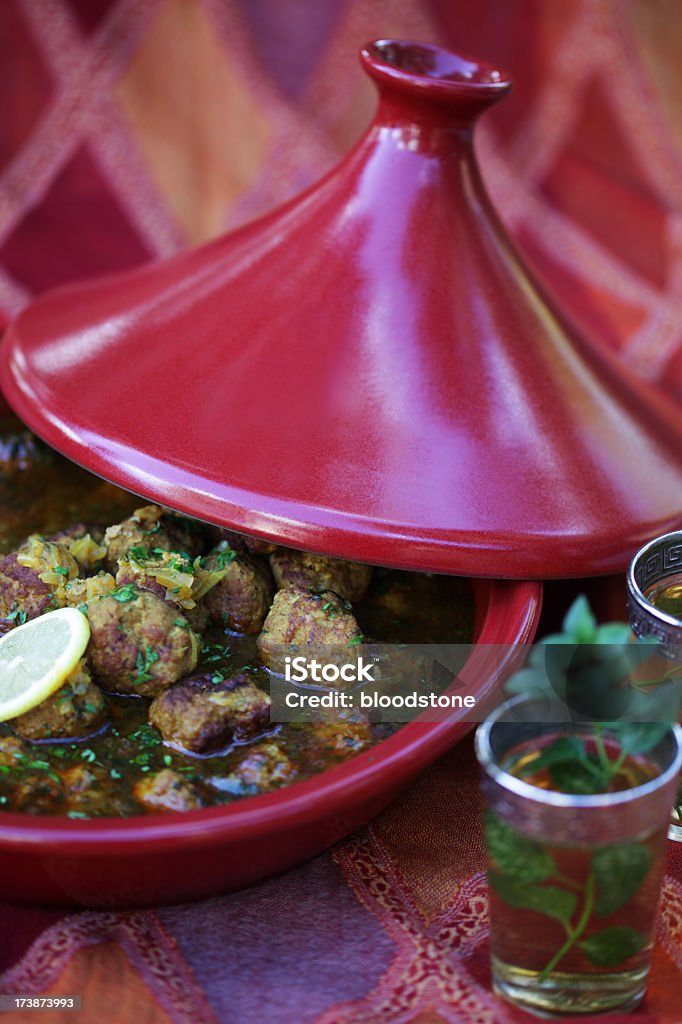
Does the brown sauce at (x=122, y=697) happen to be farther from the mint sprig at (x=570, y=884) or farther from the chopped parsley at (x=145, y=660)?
the mint sprig at (x=570, y=884)

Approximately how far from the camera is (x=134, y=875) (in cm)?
100

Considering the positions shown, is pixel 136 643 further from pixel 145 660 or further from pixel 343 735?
pixel 343 735

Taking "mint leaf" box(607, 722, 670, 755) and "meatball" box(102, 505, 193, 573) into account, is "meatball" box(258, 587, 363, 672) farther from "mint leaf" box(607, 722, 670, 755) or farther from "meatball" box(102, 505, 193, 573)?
"mint leaf" box(607, 722, 670, 755)

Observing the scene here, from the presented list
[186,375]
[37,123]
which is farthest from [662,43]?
[186,375]

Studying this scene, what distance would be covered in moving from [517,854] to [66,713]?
17.5 inches

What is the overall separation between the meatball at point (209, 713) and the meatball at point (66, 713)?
6 cm

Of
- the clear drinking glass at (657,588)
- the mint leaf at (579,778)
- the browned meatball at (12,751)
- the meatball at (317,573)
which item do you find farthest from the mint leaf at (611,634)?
the browned meatball at (12,751)

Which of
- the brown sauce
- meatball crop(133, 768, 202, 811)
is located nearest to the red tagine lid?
the brown sauce

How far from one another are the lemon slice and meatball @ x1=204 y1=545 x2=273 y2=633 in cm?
18

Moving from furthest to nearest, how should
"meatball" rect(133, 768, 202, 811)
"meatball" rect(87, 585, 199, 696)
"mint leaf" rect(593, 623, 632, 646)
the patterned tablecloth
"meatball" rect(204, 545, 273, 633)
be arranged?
1. the patterned tablecloth
2. "meatball" rect(204, 545, 273, 633)
3. "meatball" rect(87, 585, 199, 696)
4. "meatball" rect(133, 768, 202, 811)
5. "mint leaf" rect(593, 623, 632, 646)

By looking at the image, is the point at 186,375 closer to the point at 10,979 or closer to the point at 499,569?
the point at 499,569

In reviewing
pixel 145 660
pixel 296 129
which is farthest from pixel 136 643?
pixel 296 129

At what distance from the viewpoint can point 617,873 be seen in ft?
3.00

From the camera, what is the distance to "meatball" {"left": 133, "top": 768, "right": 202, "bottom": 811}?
1.04 m
